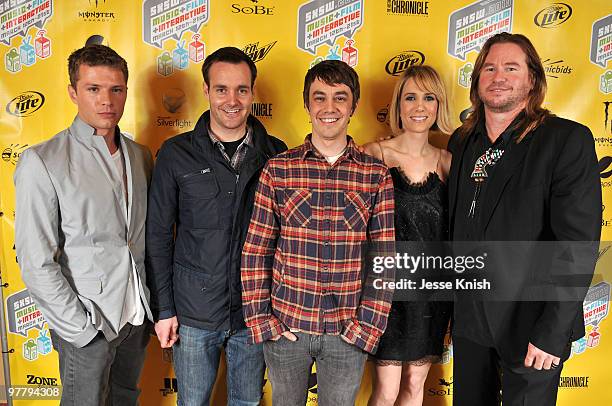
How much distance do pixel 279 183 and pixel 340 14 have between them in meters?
1.10

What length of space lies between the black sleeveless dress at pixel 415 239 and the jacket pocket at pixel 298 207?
43 cm

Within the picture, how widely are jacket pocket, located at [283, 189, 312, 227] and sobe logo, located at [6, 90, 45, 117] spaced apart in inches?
57.7

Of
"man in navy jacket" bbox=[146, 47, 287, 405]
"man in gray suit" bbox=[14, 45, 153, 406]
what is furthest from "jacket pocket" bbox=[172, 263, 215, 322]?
"man in gray suit" bbox=[14, 45, 153, 406]

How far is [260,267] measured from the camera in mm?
1652

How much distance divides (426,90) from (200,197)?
3.24 feet

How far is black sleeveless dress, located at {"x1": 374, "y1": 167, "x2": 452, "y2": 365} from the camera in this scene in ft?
6.14

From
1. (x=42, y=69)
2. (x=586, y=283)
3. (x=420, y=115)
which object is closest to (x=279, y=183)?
(x=420, y=115)

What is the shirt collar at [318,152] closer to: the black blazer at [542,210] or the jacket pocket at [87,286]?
the black blazer at [542,210]

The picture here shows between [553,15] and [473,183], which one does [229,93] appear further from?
[553,15]

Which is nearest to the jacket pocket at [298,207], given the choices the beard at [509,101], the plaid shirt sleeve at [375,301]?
the plaid shirt sleeve at [375,301]

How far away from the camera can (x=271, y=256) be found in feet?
5.57

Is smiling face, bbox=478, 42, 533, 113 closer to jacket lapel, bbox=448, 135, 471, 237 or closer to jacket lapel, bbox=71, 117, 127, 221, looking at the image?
jacket lapel, bbox=448, 135, 471, 237

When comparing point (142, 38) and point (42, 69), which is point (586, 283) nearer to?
point (142, 38)

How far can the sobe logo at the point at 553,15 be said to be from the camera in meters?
2.33
